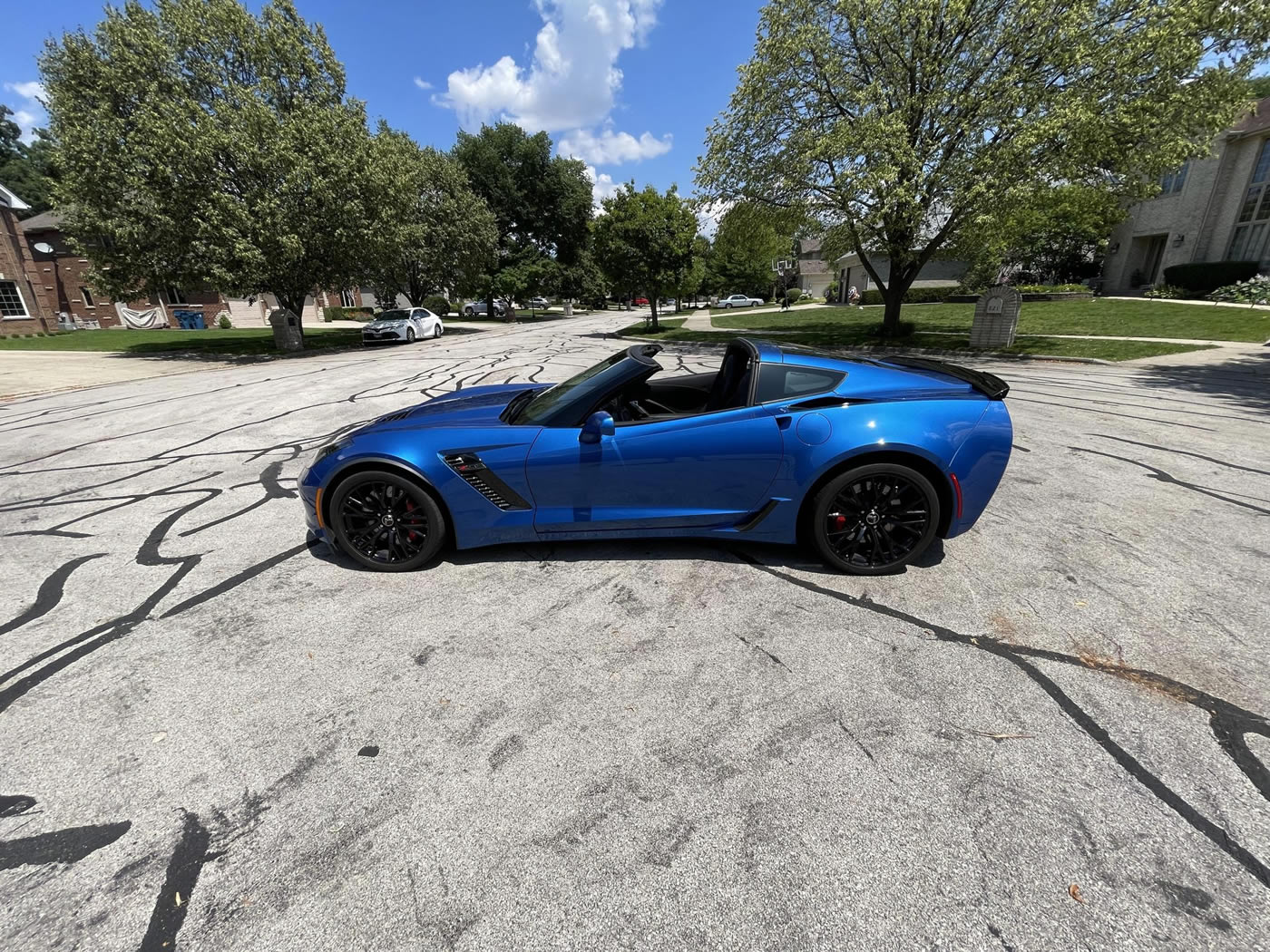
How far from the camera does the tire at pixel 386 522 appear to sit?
3.25 metres

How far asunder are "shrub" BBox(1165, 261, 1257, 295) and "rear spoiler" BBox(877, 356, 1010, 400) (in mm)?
28686

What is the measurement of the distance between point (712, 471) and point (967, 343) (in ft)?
51.1

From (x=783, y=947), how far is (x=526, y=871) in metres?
0.75

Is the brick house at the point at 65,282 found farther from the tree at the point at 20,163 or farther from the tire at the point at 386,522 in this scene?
the tire at the point at 386,522

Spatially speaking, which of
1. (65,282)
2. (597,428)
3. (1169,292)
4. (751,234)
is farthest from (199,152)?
(1169,292)

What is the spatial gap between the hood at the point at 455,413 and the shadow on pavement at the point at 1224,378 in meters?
9.61

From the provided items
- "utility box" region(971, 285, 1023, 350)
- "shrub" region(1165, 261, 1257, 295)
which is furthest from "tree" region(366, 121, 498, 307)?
"shrub" region(1165, 261, 1257, 295)

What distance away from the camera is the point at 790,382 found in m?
3.19

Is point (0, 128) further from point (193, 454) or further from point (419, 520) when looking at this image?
point (419, 520)

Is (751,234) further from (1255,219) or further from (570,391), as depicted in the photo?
(1255,219)

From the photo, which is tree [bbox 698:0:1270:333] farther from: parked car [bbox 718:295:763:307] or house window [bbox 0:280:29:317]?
parked car [bbox 718:295:763:307]

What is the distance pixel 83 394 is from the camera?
10.8 metres

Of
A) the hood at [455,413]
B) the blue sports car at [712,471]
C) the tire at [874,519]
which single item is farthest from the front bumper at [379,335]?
the tire at [874,519]

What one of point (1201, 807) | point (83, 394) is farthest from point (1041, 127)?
point (83, 394)
